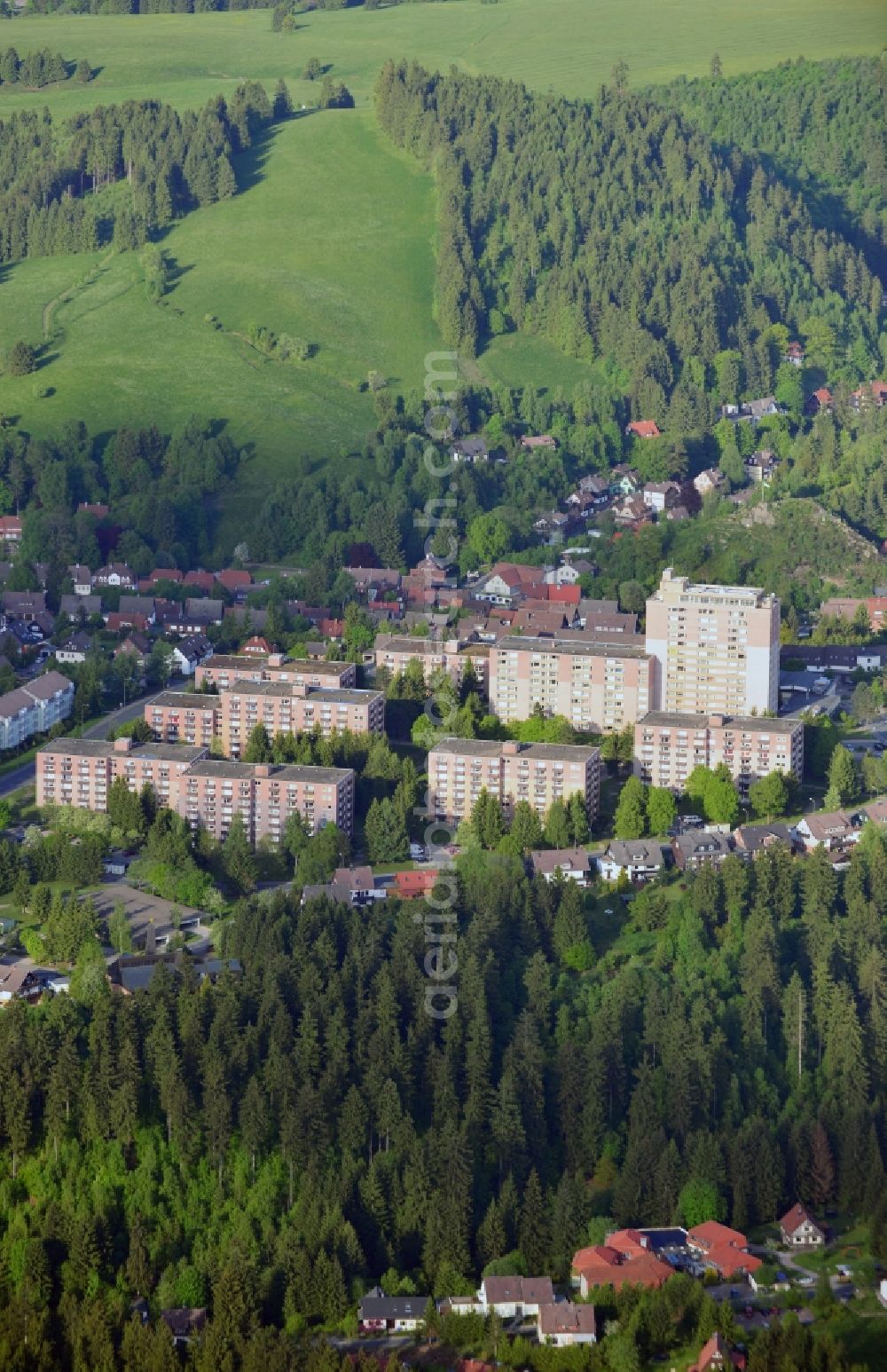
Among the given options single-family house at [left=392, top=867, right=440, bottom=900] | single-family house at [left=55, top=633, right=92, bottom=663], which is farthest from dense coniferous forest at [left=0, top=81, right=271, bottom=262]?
single-family house at [left=392, top=867, right=440, bottom=900]

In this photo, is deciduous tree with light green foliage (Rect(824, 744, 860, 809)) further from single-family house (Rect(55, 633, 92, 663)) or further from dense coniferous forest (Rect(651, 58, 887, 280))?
dense coniferous forest (Rect(651, 58, 887, 280))

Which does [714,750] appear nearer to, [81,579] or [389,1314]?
[389,1314]

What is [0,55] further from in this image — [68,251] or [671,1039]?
[671,1039]

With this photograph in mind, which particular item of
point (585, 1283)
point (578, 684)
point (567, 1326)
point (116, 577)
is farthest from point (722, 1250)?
point (116, 577)

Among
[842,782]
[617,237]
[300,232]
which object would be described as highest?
[617,237]

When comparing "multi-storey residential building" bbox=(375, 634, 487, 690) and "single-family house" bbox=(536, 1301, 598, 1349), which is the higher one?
"multi-storey residential building" bbox=(375, 634, 487, 690)

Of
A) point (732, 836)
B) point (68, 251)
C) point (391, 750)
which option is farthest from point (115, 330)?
point (732, 836)
